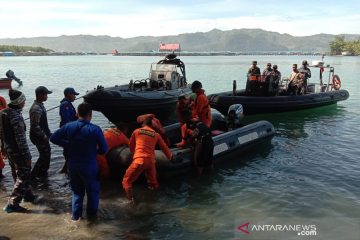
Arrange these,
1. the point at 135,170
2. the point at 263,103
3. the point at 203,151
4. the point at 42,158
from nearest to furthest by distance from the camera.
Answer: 1. the point at 135,170
2. the point at 42,158
3. the point at 203,151
4. the point at 263,103

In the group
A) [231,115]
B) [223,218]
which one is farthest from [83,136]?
[231,115]

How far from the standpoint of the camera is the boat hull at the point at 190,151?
5.69 m

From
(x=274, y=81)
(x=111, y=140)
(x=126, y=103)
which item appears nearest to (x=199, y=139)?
(x=111, y=140)

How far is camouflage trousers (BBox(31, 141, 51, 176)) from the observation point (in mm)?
5344

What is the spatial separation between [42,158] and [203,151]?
118 inches

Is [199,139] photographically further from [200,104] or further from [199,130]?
[200,104]

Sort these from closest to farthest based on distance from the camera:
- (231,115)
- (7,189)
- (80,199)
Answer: (80,199) → (7,189) → (231,115)

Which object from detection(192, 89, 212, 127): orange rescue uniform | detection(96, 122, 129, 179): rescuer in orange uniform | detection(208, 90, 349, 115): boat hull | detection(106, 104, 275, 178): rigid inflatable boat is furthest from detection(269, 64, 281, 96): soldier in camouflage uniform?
detection(96, 122, 129, 179): rescuer in orange uniform

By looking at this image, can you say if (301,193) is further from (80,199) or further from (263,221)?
(80,199)

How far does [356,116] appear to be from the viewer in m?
12.7

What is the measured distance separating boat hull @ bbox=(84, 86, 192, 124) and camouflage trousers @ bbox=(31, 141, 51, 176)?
4.18 meters

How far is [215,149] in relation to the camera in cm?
660

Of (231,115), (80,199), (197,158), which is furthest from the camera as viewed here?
(231,115)

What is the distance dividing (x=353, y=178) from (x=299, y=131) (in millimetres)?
4062
